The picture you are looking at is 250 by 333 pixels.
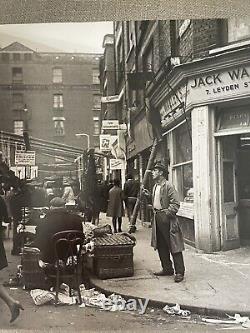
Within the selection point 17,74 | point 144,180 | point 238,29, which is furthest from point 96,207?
point 238,29

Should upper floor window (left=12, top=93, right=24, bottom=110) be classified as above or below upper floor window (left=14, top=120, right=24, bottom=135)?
above

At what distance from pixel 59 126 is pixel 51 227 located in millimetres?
333

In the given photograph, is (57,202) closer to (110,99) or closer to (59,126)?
(59,126)

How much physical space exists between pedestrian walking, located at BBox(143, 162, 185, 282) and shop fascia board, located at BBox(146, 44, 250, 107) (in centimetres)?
23

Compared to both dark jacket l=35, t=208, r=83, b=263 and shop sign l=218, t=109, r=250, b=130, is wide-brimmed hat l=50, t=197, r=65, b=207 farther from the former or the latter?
shop sign l=218, t=109, r=250, b=130

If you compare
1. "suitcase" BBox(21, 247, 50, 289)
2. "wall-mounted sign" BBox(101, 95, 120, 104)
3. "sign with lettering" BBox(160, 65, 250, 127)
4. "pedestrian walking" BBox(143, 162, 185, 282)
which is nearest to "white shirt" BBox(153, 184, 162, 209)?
"pedestrian walking" BBox(143, 162, 185, 282)

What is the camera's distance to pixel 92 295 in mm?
1425

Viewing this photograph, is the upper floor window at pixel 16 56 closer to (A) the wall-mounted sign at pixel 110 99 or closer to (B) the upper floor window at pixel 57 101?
(B) the upper floor window at pixel 57 101

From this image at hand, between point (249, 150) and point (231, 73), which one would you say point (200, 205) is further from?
point (231, 73)

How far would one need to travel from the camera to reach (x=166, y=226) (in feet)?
4.77

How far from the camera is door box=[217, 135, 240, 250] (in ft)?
4.51

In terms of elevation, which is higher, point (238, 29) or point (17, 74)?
point (238, 29)

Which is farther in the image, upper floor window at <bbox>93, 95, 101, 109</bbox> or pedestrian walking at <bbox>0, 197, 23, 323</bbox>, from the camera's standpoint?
upper floor window at <bbox>93, 95, 101, 109</bbox>

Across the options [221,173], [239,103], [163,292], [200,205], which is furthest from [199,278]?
[239,103]
